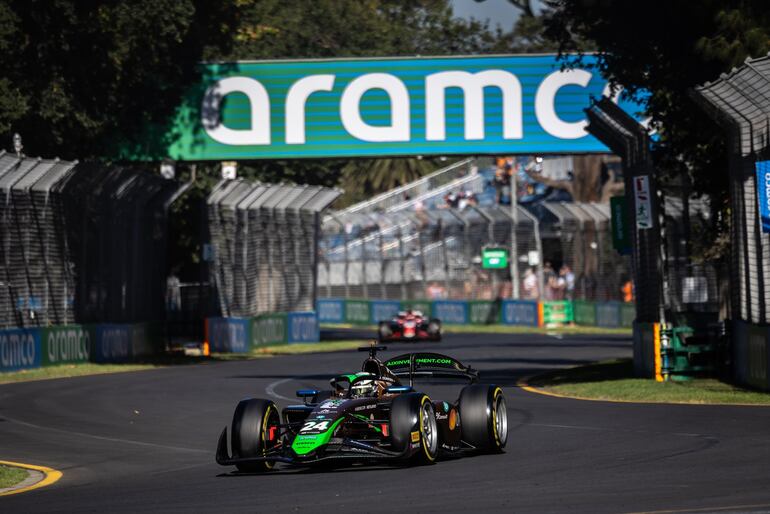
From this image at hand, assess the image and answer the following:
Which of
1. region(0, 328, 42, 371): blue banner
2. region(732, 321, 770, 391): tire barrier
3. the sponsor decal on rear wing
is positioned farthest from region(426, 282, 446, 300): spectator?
the sponsor decal on rear wing

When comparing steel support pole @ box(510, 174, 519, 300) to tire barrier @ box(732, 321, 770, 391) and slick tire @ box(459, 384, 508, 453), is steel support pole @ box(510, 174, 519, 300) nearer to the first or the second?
tire barrier @ box(732, 321, 770, 391)

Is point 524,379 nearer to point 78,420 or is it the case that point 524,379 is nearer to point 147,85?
point 78,420

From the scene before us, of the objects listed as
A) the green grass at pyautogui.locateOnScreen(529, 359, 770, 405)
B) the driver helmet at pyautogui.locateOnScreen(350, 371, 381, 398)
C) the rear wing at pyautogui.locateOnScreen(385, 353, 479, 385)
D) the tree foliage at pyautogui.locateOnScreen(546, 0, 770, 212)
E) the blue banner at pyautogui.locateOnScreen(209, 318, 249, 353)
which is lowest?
the green grass at pyautogui.locateOnScreen(529, 359, 770, 405)

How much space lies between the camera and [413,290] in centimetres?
6109

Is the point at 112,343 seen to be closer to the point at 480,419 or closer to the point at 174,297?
the point at 174,297

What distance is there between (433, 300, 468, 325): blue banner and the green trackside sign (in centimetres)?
275

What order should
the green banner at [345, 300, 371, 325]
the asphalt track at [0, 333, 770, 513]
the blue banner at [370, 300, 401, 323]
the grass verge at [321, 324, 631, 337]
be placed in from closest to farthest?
the asphalt track at [0, 333, 770, 513]
the grass verge at [321, 324, 631, 337]
the blue banner at [370, 300, 401, 323]
the green banner at [345, 300, 371, 325]

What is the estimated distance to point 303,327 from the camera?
156 feet

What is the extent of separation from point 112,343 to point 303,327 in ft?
41.0

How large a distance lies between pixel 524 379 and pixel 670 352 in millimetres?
3600

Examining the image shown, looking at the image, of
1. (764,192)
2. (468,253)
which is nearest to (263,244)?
(468,253)

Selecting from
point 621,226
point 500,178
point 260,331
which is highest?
point 500,178

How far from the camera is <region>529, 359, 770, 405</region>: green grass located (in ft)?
71.9

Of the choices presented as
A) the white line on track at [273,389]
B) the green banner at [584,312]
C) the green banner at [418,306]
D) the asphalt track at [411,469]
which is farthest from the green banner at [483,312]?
the asphalt track at [411,469]
